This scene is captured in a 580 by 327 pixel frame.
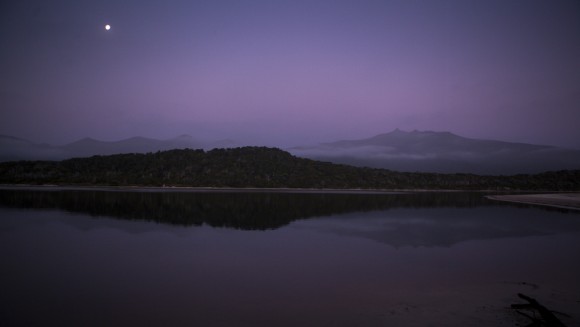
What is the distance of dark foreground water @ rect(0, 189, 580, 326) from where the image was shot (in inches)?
389

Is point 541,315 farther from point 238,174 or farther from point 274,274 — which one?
point 238,174

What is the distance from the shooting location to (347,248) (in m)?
20.1

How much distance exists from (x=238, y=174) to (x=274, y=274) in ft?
356

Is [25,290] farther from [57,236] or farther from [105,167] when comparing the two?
[105,167]

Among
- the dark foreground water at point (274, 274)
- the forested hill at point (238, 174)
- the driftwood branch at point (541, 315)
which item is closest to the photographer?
the driftwood branch at point (541, 315)

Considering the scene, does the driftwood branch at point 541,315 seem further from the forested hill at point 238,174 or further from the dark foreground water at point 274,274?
the forested hill at point 238,174

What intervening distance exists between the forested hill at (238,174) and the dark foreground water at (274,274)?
87.4 m

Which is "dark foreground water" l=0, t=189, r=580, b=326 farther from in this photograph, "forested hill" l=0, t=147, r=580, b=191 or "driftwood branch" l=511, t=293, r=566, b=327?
"forested hill" l=0, t=147, r=580, b=191

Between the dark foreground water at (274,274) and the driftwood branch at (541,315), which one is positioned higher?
the driftwood branch at (541,315)

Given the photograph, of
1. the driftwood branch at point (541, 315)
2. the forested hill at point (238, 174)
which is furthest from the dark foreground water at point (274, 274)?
the forested hill at point (238, 174)

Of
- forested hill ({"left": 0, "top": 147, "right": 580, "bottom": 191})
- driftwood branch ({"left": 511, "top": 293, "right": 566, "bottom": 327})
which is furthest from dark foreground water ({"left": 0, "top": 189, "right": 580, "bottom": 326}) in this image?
forested hill ({"left": 0, "top": 147, "right": 580, "bottom": 191})

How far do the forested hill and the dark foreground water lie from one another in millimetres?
87406

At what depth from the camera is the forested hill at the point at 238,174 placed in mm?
114188

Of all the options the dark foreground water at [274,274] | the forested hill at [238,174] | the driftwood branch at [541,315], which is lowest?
the dark foreground water at [274,274]
